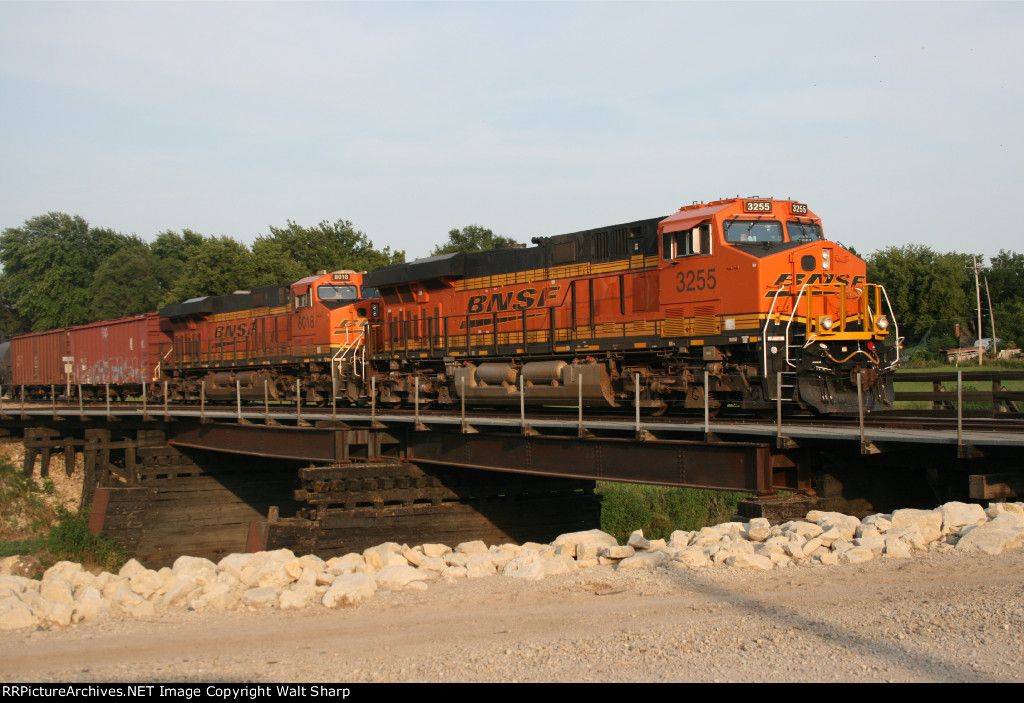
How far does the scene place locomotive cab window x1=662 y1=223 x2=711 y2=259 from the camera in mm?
15227

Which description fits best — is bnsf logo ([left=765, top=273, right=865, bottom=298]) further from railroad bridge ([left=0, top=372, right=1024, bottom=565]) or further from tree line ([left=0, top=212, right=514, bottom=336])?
tree line ([left=0, top=212, right=514, bottom=336])

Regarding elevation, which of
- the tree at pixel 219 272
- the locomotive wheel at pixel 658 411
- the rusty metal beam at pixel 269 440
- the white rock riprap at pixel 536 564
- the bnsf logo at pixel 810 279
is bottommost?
the white rock riprap at pixel 536 564

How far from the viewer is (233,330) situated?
29.6 meters

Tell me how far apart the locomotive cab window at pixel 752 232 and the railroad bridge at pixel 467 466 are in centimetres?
310

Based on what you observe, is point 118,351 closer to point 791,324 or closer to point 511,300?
point 511,300

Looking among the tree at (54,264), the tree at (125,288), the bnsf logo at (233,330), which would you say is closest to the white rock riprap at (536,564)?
the bnsf logo at (233,330)

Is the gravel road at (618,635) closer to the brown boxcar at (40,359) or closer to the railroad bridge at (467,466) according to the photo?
the railroad bridge at (467,466)

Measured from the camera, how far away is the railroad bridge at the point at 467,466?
37.9 feet

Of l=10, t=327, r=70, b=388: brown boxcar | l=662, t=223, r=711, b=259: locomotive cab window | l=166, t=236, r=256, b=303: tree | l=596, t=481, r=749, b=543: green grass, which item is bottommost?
l=596, t=481, r=749, b=543: green grass

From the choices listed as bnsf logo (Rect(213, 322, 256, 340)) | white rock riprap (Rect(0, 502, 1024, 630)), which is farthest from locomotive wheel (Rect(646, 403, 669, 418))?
bnsf logo (Rect(213, 322, 256, 340))

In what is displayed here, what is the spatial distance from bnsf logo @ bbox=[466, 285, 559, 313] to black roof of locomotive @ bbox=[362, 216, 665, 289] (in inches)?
20.9

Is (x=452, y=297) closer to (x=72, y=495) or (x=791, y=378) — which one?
(x=791, y=378)

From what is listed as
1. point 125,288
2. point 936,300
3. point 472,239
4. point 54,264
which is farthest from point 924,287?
point 54,264

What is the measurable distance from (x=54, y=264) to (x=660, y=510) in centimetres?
7003
